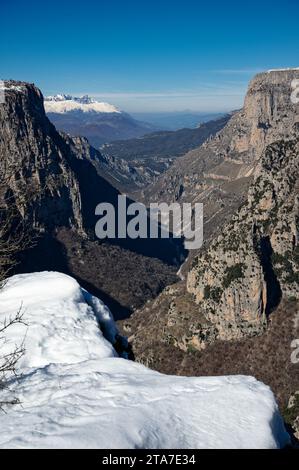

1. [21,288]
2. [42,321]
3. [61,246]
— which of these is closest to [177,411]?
[42,321]

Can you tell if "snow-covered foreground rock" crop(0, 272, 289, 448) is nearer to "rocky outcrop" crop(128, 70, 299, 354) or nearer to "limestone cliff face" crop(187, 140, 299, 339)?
"rocky outcrop" crop(128, 70, 299, 354)

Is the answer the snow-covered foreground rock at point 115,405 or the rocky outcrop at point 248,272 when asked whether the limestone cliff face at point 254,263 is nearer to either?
the rocky outcrop at point 248,272

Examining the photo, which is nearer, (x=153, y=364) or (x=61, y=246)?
(x=153, y=364)

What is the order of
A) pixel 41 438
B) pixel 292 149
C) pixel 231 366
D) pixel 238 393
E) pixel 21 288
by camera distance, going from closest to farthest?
1. pixel 41 438
2. pixel 238 393
3. pixel 21 288
4. pixel 231 366
5. pixel 292 149

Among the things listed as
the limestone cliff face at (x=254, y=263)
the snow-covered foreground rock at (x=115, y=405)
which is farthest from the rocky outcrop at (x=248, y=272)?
the snow-covered foreground rock at (x=115, y=405)
